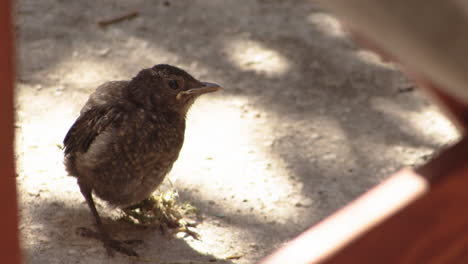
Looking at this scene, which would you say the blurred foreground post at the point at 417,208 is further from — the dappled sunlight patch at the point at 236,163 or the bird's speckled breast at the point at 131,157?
the dappled sunlight patch at the point at 236,163

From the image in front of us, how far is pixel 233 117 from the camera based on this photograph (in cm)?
426

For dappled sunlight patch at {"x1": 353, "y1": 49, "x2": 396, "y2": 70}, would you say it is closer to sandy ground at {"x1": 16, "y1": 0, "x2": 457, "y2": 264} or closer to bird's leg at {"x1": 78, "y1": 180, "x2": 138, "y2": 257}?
sandy ground at {"x1": 16, "y1": 0, "x2": 457, "y2": 264}

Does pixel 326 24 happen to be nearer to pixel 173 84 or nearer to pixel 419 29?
pixel 173 84

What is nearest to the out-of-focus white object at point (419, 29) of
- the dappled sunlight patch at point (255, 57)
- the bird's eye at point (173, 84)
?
the bird's eye at point (173, 84)

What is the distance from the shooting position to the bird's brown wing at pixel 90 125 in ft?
9.99

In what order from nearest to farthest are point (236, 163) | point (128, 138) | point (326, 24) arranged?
point (128, 138)
point (236, 163)
point (326, 24)

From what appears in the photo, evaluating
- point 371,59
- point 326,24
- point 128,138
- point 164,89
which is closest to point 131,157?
point 128,138

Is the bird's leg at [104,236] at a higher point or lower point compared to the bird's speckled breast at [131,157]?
lower

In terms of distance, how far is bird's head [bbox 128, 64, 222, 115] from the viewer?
10.3 feet

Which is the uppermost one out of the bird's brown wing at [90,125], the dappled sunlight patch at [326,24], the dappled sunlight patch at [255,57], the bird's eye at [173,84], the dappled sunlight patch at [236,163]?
the dappled sunlight patch at [326,24]

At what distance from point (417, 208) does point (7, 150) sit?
0.62 m

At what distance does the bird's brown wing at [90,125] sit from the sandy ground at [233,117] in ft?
1.19

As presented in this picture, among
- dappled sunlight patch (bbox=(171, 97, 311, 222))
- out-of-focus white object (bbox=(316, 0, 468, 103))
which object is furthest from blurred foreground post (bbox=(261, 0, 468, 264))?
dappled sunlight patch (bbox=(171, 97, 311, 222))

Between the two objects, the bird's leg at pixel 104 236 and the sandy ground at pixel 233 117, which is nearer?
the bird's leg at pixel 104 236
